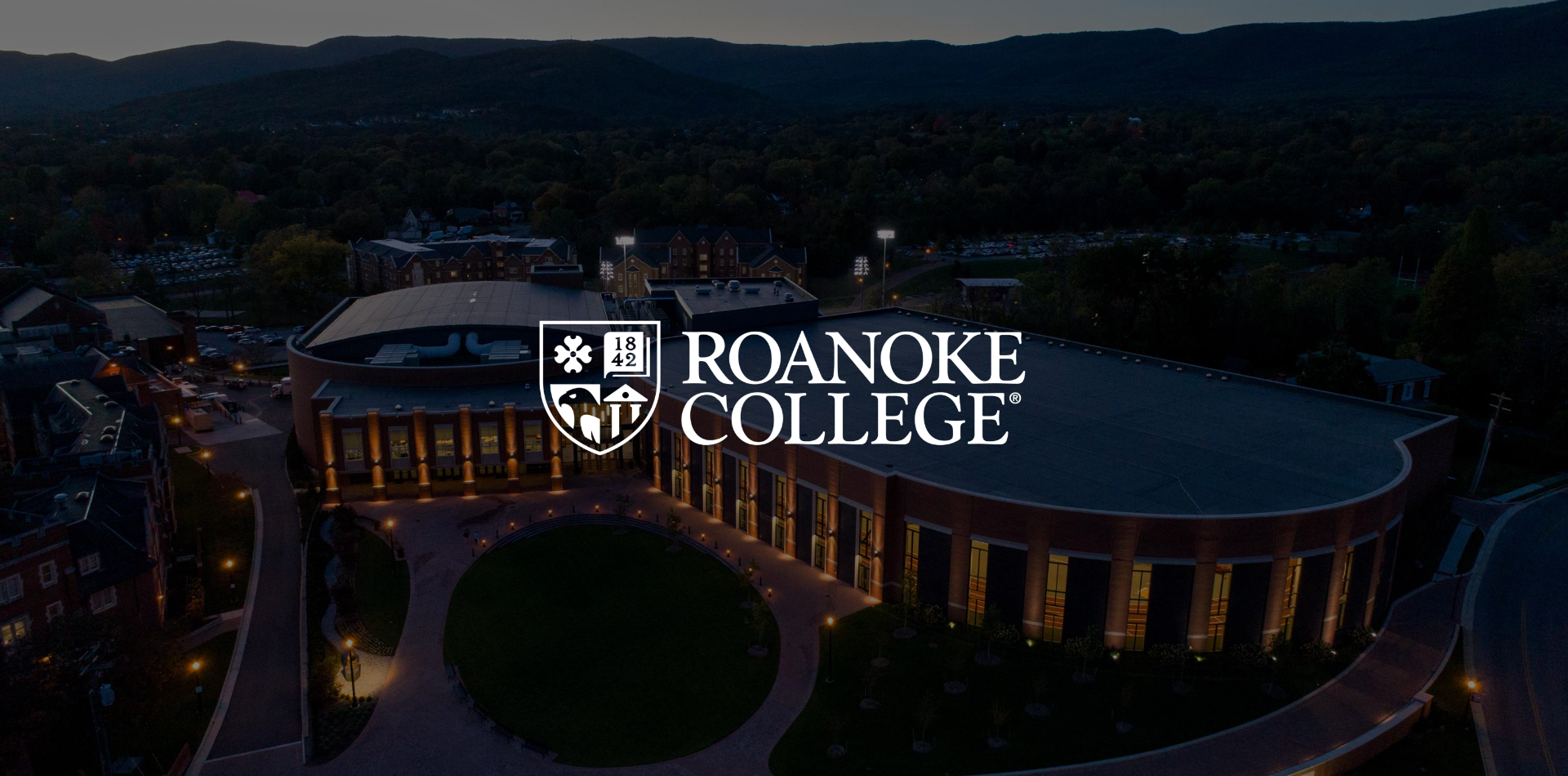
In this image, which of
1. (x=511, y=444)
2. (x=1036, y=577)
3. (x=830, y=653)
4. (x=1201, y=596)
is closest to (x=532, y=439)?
(x=511, y=444)

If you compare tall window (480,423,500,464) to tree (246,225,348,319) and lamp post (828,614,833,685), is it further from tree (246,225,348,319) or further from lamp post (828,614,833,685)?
tree (246,225,348,319)

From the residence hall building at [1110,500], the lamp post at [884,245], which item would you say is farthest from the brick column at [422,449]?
the lamp post at [884,245]

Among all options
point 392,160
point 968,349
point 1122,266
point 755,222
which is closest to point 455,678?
point 968,349

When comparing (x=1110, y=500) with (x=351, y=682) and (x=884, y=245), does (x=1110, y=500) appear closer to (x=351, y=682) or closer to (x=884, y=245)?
(x=351, y=682)

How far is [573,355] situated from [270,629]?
84.8ft

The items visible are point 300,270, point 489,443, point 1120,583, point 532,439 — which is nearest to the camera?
point 1120,583

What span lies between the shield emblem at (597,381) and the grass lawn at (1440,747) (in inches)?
1490

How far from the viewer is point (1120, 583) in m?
36.0

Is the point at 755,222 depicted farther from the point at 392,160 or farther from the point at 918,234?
the point at 392,160

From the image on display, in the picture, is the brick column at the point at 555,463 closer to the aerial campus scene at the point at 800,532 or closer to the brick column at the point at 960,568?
the aerial campus scene at the point at 800,532

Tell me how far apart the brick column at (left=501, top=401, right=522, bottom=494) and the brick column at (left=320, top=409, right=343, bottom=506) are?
30.3 feet

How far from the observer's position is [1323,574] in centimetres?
3641

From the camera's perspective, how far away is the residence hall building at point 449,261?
372 ft

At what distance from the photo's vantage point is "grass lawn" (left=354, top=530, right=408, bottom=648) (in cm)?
4044
